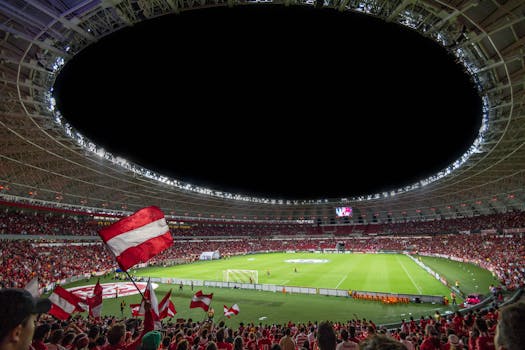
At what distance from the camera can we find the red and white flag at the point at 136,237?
27.3 feet

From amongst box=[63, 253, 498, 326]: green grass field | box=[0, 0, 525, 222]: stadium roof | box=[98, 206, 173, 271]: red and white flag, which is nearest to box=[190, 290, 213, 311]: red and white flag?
box=[63, 253, 498, 326]: green grass field

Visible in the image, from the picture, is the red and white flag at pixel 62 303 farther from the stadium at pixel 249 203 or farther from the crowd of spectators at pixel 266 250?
the stadium at pixel 249 203

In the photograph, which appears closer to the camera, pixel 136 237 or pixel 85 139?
pixel 136 237

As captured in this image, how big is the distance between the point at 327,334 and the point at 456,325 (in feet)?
40.5

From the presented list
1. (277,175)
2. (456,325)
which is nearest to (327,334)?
(456,325)

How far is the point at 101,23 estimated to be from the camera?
1616 cm

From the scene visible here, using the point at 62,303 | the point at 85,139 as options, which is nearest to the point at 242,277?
the point at 85,139

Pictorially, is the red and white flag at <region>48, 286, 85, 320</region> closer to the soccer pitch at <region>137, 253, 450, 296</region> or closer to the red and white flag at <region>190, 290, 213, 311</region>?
the red and white flag at <region>190, 290, 213, 311</region>

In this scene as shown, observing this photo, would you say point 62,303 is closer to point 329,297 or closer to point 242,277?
point 329,297

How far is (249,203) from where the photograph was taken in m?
81.3

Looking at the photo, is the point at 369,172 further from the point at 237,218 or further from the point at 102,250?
the point at 102,250

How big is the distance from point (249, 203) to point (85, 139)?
54045 millimetres

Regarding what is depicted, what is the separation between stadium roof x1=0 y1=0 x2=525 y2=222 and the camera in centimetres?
1450

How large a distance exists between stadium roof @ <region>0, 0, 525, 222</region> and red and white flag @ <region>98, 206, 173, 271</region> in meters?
11.1
